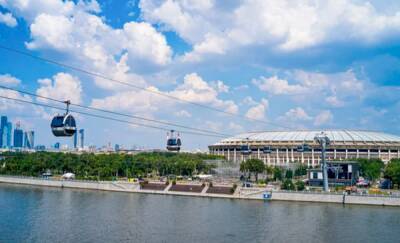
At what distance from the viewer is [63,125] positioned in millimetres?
21516

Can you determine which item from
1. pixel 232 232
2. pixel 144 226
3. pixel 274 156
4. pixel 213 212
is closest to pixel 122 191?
pixel 213 212

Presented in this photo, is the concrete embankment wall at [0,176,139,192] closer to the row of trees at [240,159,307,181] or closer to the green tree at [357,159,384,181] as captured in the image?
the row of trees at [240,159,307,181]

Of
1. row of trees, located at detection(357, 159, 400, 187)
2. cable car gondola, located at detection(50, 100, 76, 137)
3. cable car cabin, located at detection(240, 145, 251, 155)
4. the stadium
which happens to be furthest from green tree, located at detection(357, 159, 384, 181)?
cable car gondola, located at detection(50, 100, 76, 137)

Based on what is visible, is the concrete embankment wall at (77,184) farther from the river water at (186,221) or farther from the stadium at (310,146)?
the stadium at (310,146)

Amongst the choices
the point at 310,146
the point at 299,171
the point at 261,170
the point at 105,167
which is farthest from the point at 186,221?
the point at 310,146

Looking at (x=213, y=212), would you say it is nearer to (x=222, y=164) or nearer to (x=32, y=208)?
(x=32, y=208)

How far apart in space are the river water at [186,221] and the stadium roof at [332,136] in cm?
4027

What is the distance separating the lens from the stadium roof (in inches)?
2980

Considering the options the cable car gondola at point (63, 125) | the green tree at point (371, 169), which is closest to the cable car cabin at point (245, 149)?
the green tree at point (371, 169)

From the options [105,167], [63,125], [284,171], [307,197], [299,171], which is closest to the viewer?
[63,125]

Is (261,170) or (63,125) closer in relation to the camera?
(63,125)

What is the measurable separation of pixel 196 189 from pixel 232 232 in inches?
831

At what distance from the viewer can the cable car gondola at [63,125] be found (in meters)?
21.6

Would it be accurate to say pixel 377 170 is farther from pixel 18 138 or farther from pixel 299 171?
pixel 18 138
